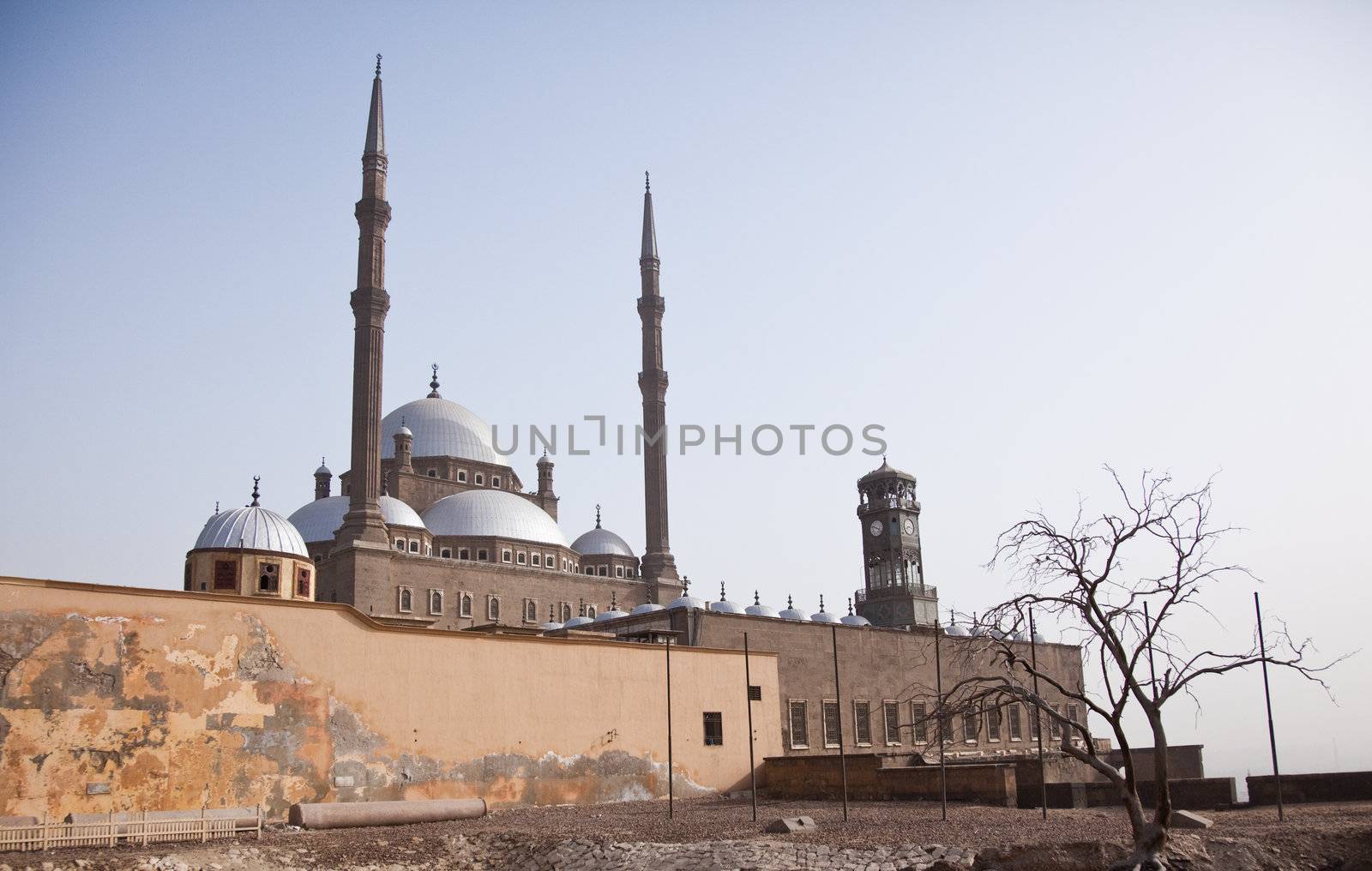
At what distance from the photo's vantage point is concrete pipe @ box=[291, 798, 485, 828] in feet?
63.7

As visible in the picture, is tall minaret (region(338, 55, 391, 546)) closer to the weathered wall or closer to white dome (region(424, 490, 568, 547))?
white dome (region(424, 490, 568, 547))

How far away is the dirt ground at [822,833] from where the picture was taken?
15656 millimetres

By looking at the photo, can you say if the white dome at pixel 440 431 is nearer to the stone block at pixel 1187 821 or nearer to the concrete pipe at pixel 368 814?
the concrete pipe at pixel 368 814

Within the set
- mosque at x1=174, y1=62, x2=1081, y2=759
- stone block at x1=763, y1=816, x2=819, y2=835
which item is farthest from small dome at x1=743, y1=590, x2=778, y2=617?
stone block at x1=763, y1=816, x2=819, y2=835

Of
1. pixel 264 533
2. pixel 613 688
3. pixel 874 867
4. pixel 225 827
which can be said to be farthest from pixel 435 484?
pixel 874 867

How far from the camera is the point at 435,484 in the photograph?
52.3 meters

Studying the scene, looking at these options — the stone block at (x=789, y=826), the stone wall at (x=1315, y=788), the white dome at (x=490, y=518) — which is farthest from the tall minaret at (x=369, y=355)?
the stone wall at (x=1315, y=788)

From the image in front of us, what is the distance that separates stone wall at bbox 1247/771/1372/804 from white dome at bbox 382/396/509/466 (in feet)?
129

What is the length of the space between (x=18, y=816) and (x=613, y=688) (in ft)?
41.3

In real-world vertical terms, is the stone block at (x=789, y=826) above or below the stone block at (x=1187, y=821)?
below

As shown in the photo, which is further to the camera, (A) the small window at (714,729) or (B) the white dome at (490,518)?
(B) the white dome at (490,518)

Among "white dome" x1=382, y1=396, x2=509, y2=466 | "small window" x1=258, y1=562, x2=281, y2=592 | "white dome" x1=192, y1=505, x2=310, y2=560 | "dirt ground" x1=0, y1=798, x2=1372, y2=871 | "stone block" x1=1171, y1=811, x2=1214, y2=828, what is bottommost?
"dirt ground" x1=0, y1=798, x2=1372, y2=871

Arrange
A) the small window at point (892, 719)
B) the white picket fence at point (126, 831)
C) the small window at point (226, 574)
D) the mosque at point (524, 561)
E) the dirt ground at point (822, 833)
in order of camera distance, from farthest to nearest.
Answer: the small window at point (892, 719) < the mosque at point (524, 561) < the small window at point (226, 574) < the white picket fence at point (126, 831) < the dirt ground at point (822, 833)

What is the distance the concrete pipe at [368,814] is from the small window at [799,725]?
1629cm
